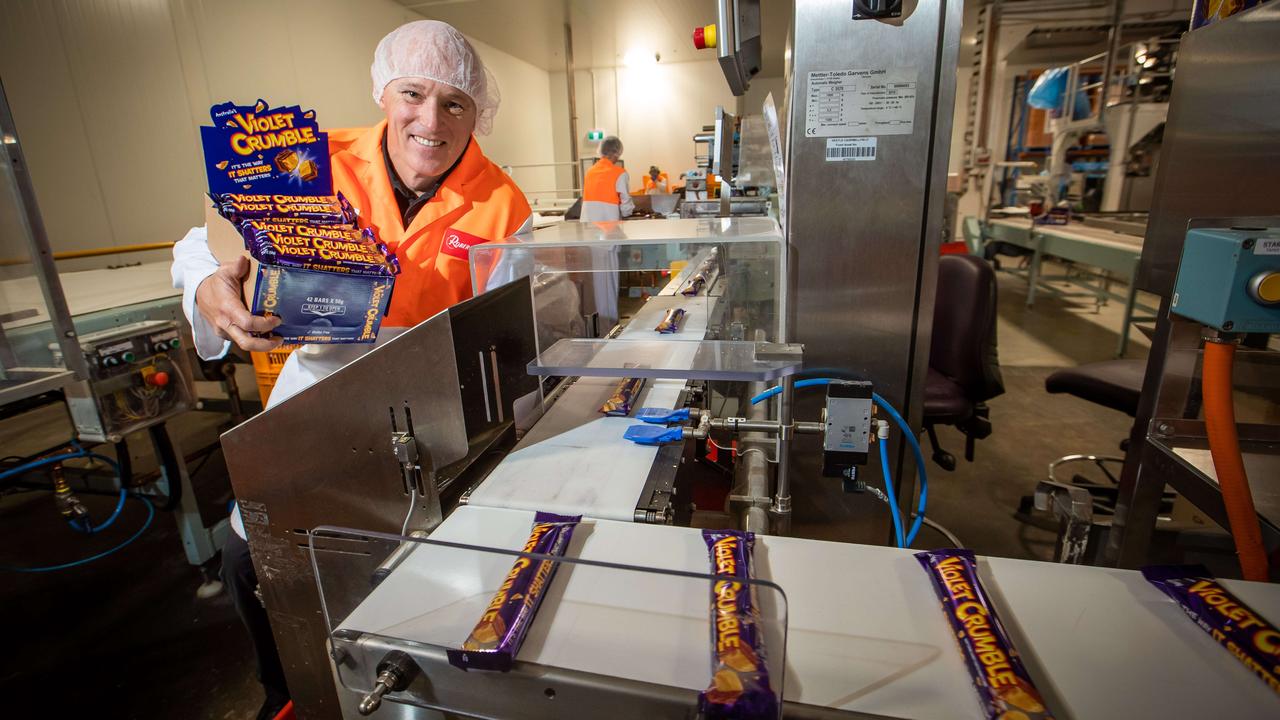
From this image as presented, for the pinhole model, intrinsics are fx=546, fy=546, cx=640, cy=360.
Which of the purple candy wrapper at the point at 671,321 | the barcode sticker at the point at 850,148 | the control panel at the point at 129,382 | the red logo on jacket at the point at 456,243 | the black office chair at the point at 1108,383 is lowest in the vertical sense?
the black office chair at the point at 1108,383

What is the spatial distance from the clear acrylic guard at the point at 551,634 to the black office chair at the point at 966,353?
1.59 meters

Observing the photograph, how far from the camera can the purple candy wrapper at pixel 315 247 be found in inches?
29.4

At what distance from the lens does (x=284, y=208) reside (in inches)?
30.4

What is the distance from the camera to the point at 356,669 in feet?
1.68

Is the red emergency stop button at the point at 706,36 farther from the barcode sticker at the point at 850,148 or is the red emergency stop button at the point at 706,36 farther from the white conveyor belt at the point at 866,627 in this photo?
the white conveyor belt at the point at 866,627

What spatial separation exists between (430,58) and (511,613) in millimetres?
1171

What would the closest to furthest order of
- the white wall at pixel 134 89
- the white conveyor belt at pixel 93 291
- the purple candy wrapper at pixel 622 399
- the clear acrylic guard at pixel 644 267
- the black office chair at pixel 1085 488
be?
the black office chair at pixel 1085 488
the clear acrylic guard at pixel 644 267
the purple candy wrapper at pixel 622 399
the white conveyor belt at pixel 93 291
the white wall at pixel 134 89

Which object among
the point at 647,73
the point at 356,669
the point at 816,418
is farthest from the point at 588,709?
the point at 647,73

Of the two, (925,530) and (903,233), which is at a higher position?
(903,233)

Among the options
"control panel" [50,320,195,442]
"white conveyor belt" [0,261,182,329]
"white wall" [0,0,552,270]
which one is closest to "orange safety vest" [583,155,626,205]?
"white wall" [0,0,552,270]

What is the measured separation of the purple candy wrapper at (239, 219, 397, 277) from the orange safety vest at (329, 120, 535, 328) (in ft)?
1.12

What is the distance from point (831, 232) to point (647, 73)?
8554mm

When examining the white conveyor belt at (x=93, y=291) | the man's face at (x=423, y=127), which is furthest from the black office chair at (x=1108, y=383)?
the white conveyor belt at (x=93, y=291)

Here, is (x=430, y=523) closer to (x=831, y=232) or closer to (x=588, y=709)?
(x=588, y=709)
